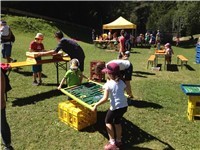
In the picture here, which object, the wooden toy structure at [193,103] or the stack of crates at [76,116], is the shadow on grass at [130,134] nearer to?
the stack of crates at [76,116]

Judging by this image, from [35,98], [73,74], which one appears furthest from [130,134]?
[35,98]

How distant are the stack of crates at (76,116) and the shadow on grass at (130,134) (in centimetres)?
16

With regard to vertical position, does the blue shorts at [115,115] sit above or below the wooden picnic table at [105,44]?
below

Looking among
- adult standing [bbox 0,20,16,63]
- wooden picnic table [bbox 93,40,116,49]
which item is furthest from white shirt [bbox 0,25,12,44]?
wooden picnic table [bbox 93,40,116,49]

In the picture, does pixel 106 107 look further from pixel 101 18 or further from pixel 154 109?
pixel 101 18

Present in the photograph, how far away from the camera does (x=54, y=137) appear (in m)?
6.36

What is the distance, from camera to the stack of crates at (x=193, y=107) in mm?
7184

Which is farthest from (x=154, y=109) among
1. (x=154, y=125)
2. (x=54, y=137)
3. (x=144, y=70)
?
(x=144, y=70)

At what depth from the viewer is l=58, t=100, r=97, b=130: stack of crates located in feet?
21.7

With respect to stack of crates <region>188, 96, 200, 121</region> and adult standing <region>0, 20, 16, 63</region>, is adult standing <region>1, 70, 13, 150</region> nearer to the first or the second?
stack of crates <region>188, 96, 200, 121</region>

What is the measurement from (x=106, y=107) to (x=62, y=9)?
111ft

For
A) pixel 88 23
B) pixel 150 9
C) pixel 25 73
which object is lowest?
pixel 25 73

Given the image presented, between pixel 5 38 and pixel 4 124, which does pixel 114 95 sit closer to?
pixel 4 124

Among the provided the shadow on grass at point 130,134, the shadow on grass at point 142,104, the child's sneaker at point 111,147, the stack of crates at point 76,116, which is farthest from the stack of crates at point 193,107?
the child's sneaker at point 111,147
